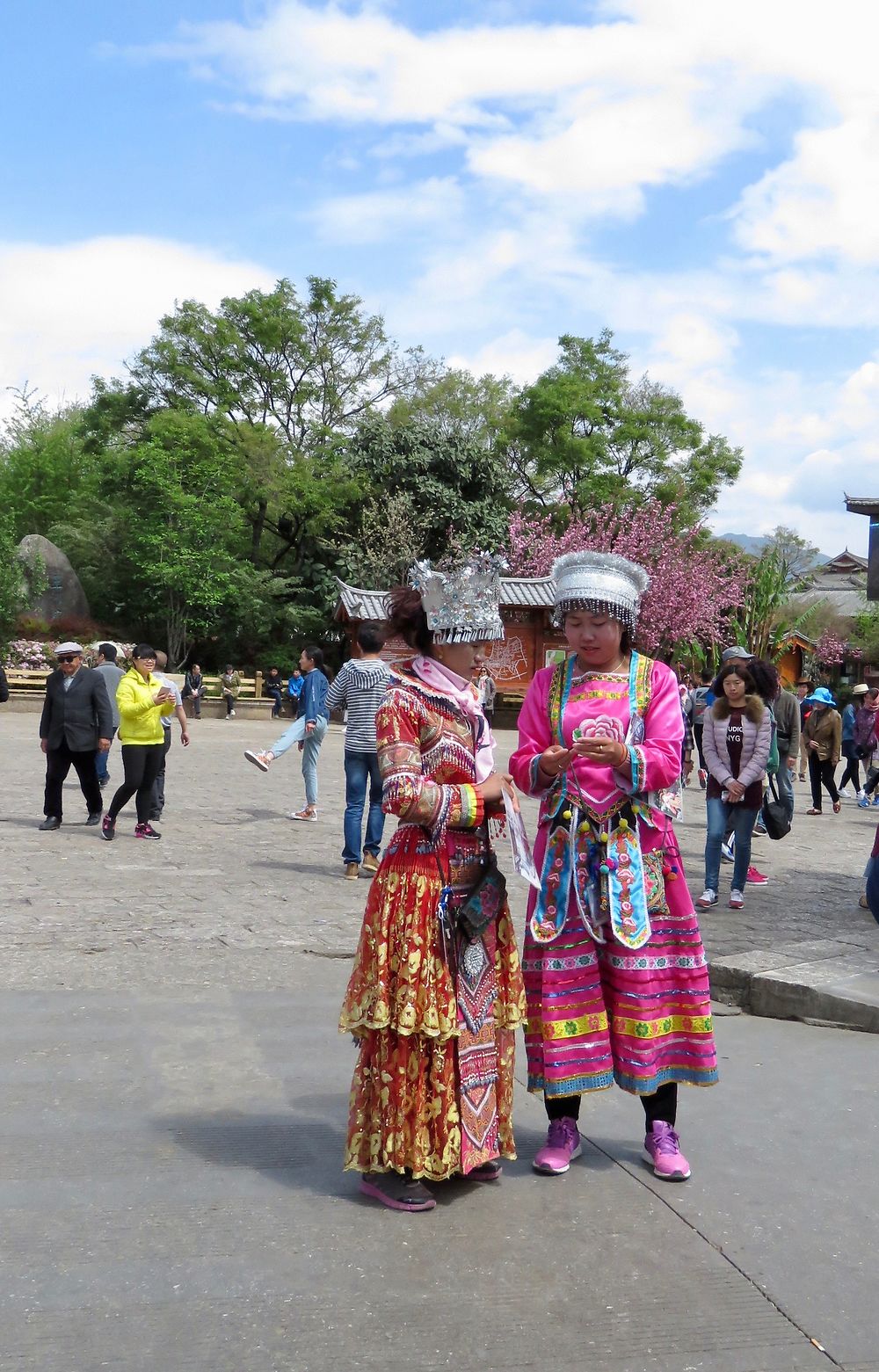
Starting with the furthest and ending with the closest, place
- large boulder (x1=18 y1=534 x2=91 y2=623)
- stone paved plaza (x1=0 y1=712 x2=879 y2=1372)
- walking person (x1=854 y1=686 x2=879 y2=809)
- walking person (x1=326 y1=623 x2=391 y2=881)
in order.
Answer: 1. large boulder (x1=18 y1=534 x2=91 y2=623)
2. walking person (x1=854 y1=686 x2=879 y2=809)
3. walking person (x1=326 y1=623 x2=391 y2=881)
4. stone paved plaza (x1=0 y1=712 x2=879 y2=1372)

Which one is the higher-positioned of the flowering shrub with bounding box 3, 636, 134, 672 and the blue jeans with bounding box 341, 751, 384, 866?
the flowering shrub with bounding box 3, 636, 134, 672

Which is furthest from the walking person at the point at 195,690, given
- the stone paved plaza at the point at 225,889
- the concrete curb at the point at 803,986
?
the concrete curb at the point at 803,986

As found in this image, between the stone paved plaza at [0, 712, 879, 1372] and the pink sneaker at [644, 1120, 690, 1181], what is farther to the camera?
the pink sneaker at [644, 1120, 690, 1181]

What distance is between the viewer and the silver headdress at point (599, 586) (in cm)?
390

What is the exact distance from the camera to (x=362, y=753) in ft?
30.5

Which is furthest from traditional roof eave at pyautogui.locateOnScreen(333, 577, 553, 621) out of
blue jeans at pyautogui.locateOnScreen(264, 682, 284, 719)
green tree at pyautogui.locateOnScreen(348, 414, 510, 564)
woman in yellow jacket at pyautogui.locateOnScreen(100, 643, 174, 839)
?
woman in yellow jacket at pyautogui.locateOnScreen(100, 643, 174, 839)

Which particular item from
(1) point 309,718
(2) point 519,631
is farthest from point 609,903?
(2) point 519,631

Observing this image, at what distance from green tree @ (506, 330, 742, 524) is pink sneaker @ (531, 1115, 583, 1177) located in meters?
39.8

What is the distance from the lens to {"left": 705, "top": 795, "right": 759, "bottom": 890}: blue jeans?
335 inches

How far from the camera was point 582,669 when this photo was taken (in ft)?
13.2

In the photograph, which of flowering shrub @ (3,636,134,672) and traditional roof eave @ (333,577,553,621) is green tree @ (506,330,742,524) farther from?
flowering shrub @ (3,636,134,672)

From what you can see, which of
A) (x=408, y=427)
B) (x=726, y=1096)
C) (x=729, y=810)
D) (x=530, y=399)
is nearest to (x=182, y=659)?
(x=408, y=427)

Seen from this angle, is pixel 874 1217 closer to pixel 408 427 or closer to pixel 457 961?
pixel 457 961

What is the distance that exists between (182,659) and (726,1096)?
33.5 meters
